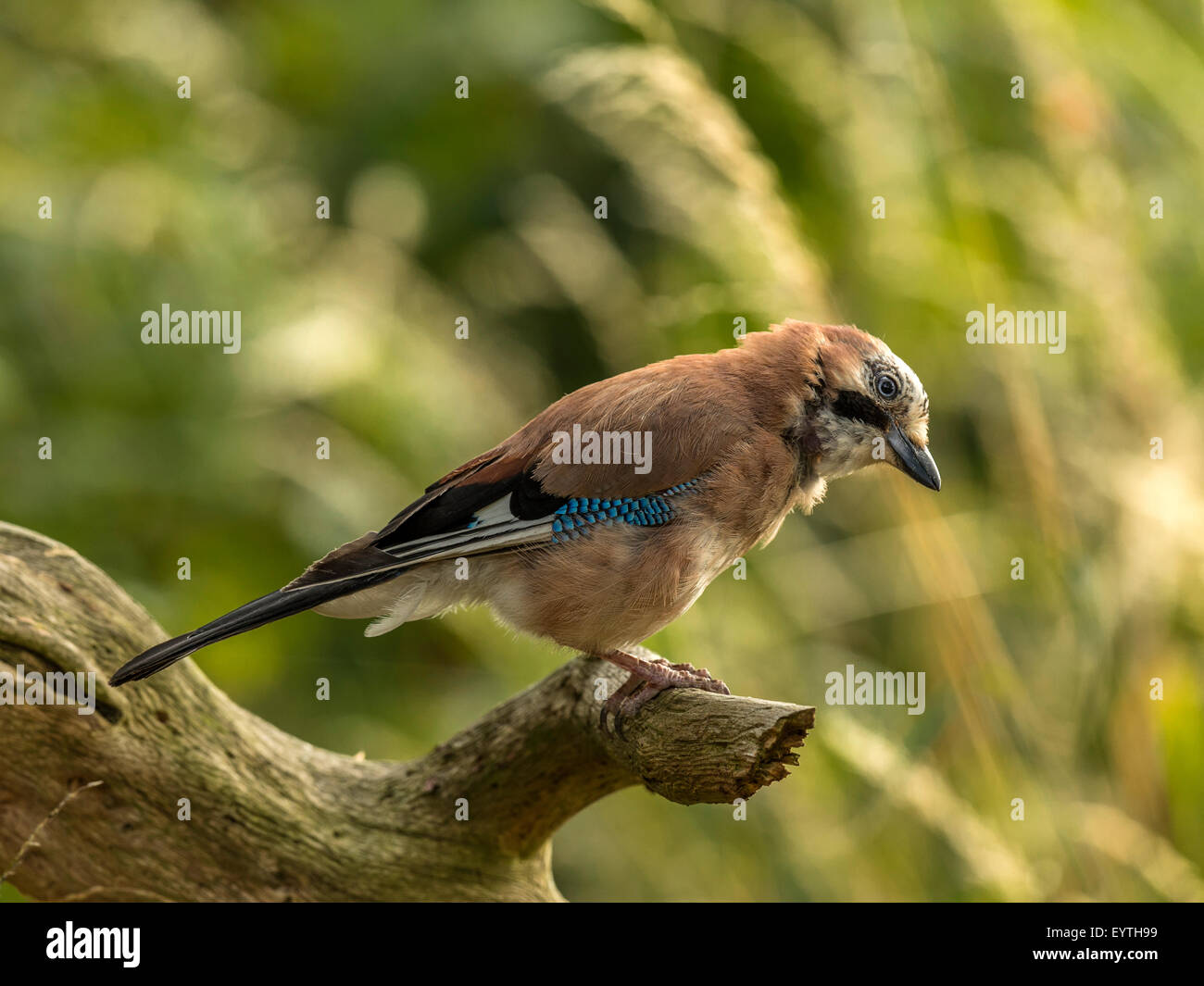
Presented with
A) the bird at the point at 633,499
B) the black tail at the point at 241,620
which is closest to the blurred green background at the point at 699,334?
the bird at the point at 633,499

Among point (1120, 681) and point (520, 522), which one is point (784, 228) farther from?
point (1120, 681)

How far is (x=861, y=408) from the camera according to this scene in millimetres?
4430

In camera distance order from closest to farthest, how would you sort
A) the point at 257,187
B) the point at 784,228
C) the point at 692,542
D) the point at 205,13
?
1. the point at 692,542
2. the point at 784,228
3. the point at 257,187
4. the point at 205,13

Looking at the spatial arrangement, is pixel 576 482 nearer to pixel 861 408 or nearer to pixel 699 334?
pixel 861 408

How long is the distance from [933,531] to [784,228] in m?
1.37

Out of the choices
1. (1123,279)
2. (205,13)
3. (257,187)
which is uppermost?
(205,13)

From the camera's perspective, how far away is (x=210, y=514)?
7531mm

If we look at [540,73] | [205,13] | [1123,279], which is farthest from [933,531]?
[205,13]

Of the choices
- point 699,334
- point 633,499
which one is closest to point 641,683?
point 633,499

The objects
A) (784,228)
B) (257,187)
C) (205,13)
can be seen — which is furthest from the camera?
(205,13)

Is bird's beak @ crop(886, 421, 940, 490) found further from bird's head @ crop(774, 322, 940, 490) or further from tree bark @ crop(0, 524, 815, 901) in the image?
tree bark @ crop(0, 524, 815, 901)

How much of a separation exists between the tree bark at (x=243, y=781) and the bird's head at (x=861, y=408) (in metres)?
1.00

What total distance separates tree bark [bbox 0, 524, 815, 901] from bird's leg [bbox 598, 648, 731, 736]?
0.17 ft

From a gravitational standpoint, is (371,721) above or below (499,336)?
below
